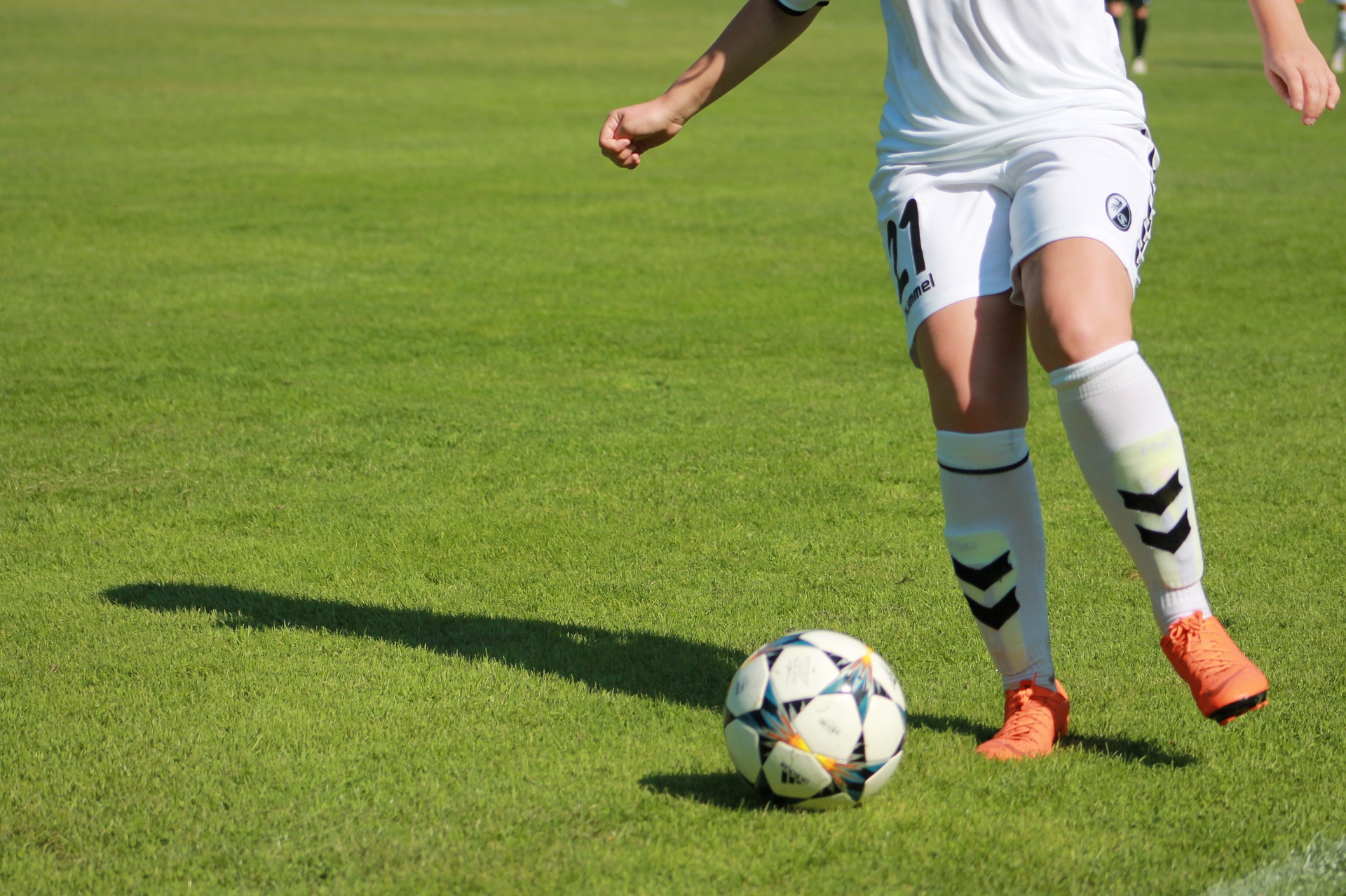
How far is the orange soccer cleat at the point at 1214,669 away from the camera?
9.08ft

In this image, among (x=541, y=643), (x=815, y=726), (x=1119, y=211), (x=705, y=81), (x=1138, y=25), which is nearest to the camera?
(x=815, y=726)

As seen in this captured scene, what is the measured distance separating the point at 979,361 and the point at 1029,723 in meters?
0.81

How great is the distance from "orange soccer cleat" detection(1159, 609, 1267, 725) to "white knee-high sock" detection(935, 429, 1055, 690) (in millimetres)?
344

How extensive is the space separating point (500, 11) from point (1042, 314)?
1553 inches

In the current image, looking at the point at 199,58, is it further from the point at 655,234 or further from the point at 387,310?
the point at 387,310

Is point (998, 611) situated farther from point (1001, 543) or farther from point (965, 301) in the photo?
point (965, 301)

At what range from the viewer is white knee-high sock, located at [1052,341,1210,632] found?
2850mm

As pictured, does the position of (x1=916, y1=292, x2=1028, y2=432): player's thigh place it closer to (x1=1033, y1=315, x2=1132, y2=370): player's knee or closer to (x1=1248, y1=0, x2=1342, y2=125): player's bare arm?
(x1=1033, y1=315, x2=1132, y2=370): player's knee

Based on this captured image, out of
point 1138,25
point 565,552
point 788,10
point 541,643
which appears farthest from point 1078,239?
point 1138,25

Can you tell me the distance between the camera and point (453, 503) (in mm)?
5203

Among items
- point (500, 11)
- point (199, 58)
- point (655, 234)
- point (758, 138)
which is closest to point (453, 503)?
point (655, 234)

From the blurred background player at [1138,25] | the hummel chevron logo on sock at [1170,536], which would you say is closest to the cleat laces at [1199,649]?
the hummel chevron logo on sock at [1170,536]

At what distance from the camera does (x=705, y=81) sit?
3545 millimetres

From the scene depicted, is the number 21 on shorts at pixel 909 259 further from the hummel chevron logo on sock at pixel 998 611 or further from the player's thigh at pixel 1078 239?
the hummel chevron logo on sock at pixel 998 611
